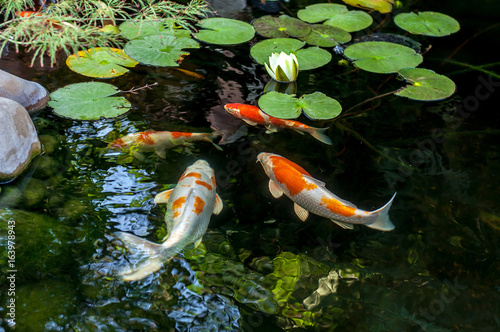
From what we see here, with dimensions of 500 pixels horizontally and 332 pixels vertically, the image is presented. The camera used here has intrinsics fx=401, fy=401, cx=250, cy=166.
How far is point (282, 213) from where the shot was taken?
8.36ft

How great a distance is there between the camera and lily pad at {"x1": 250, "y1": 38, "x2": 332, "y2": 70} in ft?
12.4

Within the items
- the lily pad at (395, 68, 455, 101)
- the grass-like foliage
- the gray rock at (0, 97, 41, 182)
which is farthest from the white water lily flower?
the gray rock at (0, 97, 41, 182)

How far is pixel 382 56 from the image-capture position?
3854 mm

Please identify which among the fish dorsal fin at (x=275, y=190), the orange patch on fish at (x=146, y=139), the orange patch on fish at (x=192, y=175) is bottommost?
the fish dorsal fin at (x=275, y=190)

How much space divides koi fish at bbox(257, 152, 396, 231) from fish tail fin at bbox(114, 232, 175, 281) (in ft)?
2.71

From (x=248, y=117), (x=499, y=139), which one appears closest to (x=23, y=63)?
(x=248, y=117)

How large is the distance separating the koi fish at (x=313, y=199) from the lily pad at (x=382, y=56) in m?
1.68

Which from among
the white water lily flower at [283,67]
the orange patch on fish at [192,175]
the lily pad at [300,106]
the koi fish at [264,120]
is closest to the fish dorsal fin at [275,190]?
the orange patch on fish at [192,175]

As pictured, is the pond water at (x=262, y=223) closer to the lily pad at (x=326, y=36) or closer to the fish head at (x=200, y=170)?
the fish head at (x=200, y=170)

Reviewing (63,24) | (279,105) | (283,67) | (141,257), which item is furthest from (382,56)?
(141,257)

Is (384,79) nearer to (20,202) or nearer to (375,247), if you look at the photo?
(375,247)

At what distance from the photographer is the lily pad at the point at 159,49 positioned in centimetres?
366

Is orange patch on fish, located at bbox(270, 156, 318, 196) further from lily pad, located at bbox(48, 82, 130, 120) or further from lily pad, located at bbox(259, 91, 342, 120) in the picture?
lily pad, located at bbox(48, 82, 130, 120)

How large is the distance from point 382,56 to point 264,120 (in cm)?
156
